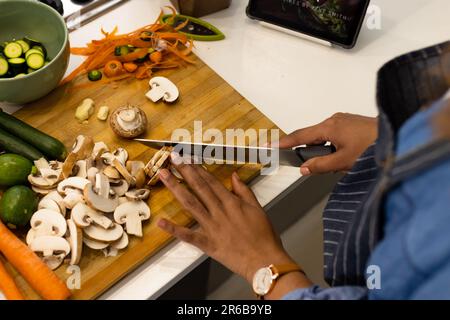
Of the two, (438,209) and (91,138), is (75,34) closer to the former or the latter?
(91,138)

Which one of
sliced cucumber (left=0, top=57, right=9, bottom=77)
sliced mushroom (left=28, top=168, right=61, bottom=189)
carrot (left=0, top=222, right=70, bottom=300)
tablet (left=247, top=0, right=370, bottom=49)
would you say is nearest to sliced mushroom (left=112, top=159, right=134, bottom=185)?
sliced mushroom (left=28, top=168, right=61, bottom=189)

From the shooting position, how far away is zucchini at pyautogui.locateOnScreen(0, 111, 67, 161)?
3.38ft

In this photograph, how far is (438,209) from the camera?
50 cm

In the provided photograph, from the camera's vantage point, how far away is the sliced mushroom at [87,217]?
94 centimetres

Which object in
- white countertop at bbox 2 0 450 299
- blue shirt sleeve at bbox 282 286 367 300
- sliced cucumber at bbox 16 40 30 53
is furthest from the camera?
white countertop at bbox 2 0 450 299

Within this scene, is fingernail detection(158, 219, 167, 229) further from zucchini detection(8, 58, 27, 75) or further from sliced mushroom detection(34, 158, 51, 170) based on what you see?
zucchini detection(8, 58, 27, 75)

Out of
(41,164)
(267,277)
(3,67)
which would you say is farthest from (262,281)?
(3,67)

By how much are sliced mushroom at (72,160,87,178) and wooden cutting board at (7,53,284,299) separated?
81mm

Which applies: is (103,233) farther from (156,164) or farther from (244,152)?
(244,152)

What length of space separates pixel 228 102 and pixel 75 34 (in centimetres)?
48

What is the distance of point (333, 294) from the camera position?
749 mm

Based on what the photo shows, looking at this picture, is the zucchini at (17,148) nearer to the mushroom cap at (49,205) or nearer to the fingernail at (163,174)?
the mushroom cap at (49,205)

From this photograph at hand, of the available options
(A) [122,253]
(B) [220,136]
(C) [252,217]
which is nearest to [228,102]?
(B) [220,136]

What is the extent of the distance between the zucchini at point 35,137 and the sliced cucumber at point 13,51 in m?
0.14
